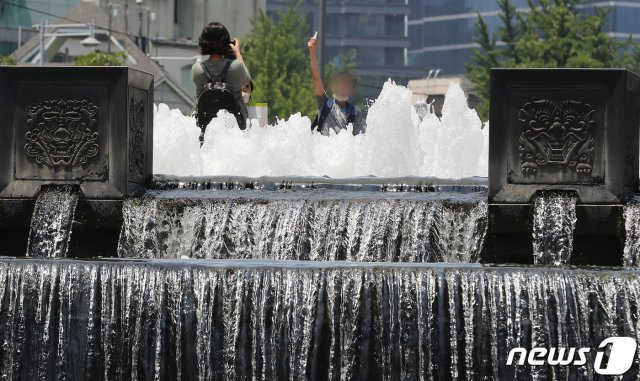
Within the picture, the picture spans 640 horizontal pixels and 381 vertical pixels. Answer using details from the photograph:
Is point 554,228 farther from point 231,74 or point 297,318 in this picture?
point 231,74

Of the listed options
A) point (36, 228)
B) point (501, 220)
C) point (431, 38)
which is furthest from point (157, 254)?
point (431, 38)

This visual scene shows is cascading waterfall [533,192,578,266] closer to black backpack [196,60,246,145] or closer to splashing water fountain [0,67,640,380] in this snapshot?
splashing water fountain [0,67,640,380]

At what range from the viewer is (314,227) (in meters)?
13.1

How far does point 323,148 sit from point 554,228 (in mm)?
5565

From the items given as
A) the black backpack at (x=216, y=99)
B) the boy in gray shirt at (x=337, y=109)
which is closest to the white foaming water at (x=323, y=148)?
the black backpack at (x=216, y=99)

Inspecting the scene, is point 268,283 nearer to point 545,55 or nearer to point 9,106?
point 9,106

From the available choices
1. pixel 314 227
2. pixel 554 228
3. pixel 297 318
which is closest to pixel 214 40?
pixel 314 227

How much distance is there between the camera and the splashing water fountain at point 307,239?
34.9 feet

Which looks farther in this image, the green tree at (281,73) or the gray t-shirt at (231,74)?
the green tree at (281,73)

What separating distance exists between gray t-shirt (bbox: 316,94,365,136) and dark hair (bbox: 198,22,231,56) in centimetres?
206

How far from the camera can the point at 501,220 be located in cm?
1309

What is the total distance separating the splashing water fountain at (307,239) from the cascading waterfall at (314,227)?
0.01 meters

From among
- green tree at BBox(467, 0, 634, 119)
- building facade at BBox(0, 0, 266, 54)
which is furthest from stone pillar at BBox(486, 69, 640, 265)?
building facade at BBox(0, 0, 266, 54)

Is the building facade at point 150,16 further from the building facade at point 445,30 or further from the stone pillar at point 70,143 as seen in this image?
the stone pillar at point 70,143
